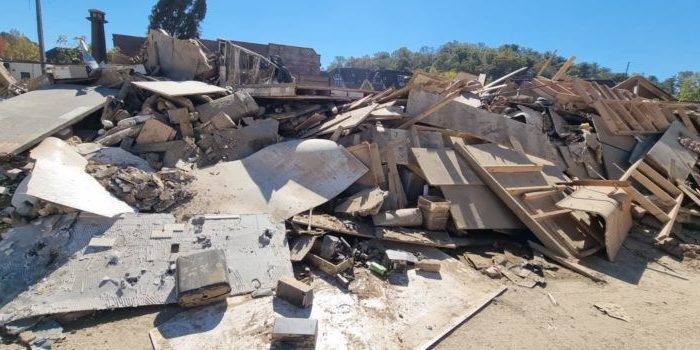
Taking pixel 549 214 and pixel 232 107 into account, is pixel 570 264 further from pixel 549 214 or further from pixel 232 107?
pixel 232 107

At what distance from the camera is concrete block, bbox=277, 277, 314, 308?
3.77 meters

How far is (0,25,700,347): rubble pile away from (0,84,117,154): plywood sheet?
6 centimetres

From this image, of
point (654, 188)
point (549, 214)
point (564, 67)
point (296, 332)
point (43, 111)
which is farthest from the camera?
point (564, 67)

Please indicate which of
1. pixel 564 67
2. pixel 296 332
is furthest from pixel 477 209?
pixel 564 67

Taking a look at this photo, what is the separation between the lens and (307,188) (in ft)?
18.2

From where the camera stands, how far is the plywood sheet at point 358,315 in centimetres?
335

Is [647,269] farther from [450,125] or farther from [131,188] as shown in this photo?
[131,188]

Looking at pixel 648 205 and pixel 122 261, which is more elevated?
pixel 648 205

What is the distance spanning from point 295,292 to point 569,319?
296 cm

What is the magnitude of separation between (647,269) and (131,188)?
711cm

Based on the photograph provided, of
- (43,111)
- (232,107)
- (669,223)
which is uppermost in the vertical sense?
(232,107)

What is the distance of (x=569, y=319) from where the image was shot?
4.10 metres

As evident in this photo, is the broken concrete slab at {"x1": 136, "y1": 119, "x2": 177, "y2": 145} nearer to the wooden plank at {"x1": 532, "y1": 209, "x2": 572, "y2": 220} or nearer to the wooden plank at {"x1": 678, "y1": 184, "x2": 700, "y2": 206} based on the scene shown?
the wooden plank at {"x1": 532, "y1": 209, "x2": 572, "y2": 220}

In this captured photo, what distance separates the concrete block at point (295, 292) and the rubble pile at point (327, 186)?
0.08 feet
